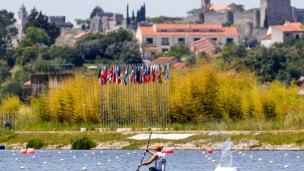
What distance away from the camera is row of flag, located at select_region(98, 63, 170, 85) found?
6856cm

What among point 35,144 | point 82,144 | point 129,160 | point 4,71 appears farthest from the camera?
point 4,71

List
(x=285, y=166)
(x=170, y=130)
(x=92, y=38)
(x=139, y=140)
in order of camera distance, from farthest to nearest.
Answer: (x=92, y=38) → (x=170, y=130) → (x=139, y=140) → (x=285, y=166)

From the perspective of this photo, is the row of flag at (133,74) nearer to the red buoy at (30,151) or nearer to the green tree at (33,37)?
the red buoy at (30,151)

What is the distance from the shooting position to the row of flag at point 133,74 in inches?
2699

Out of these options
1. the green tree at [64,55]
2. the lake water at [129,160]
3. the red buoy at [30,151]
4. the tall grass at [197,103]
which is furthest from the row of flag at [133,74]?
the green tree at [64,55]

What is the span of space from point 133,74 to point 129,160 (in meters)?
18.2

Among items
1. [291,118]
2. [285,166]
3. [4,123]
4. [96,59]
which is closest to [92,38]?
[96,59]

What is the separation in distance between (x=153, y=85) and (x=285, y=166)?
77.5ft

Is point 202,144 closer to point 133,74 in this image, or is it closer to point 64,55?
point 133,74

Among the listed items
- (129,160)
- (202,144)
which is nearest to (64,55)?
(202,144)

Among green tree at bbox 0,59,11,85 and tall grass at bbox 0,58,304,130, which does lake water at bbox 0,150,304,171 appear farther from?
green tree at bbox 0,59,11,85

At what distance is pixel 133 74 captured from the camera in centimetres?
6994

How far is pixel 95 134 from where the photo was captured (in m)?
65.4

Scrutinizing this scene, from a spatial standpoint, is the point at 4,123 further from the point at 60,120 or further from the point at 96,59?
the point at 96,59
